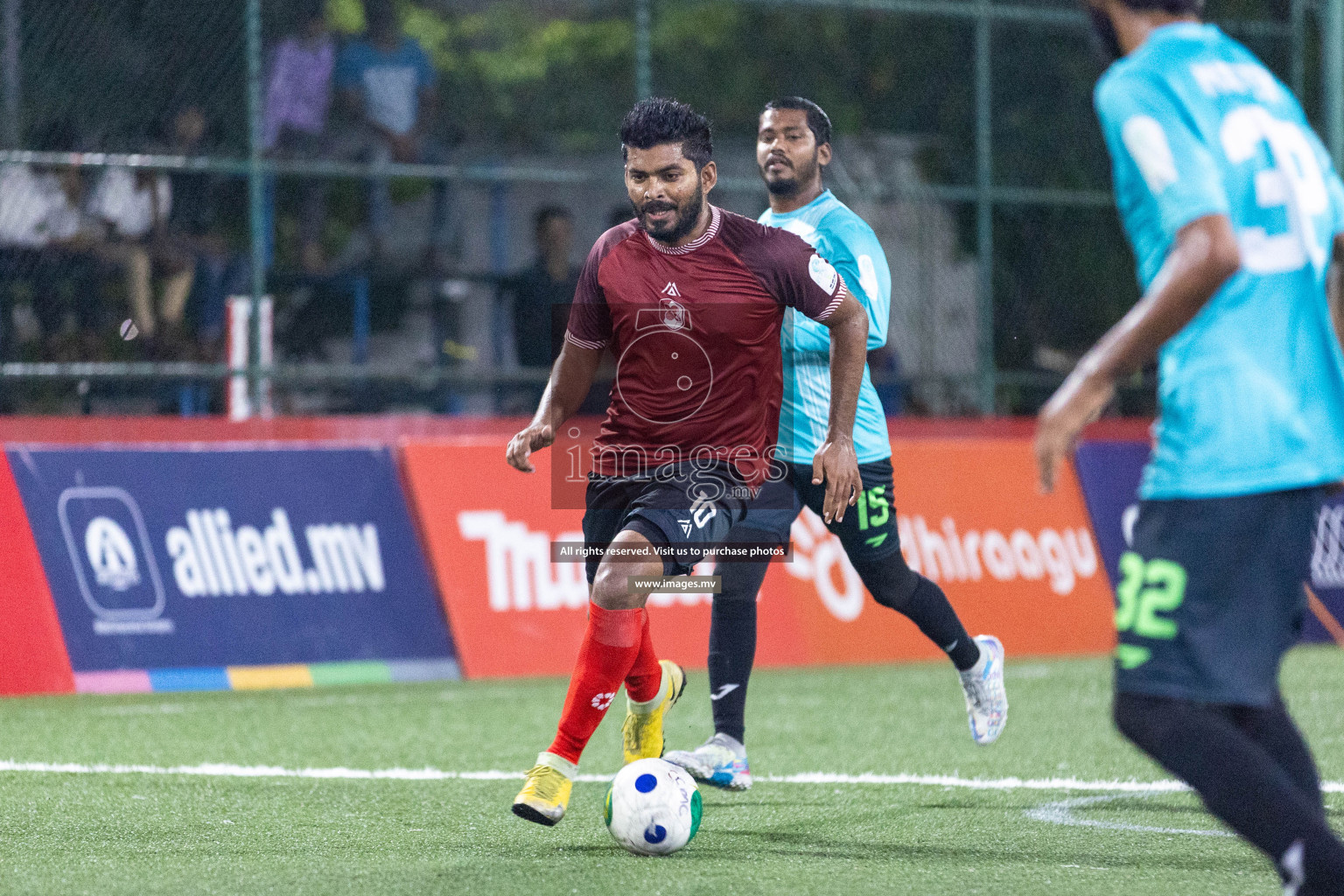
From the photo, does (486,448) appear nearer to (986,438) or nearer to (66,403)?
(66,403)

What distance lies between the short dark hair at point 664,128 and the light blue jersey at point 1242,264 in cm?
200

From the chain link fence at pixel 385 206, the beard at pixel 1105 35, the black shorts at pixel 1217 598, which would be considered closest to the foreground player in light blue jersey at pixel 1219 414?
the black shorts at pixel 1217 598

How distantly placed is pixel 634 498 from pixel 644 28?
24.6ft

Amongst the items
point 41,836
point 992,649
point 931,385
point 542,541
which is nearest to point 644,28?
point 931,385

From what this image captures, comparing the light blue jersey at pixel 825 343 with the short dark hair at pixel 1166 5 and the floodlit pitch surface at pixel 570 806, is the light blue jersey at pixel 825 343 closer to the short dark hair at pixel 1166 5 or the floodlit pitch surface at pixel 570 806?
the floodlit pitch surface at pixel 570 806

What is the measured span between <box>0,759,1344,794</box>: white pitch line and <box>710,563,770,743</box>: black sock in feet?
1.29

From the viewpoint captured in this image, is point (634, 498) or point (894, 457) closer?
point (634, 498)

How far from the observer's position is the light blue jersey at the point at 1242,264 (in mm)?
3246

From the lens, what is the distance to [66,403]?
10523mm

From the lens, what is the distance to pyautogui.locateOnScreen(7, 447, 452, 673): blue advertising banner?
8.69m

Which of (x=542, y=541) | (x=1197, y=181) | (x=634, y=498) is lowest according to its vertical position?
(x=542, y=541)

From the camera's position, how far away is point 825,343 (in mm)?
6090

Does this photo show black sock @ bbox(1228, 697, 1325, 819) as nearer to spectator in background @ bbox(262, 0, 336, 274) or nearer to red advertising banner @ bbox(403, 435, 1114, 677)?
red advertising banner @ bbox(403, 435, 1114, 677)

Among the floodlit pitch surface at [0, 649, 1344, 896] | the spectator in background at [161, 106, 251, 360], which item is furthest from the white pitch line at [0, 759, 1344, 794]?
the spectator in background at [161, 106, 251, 360]
